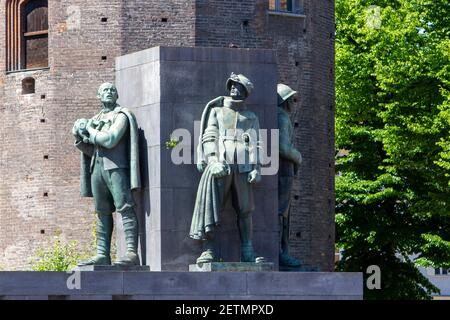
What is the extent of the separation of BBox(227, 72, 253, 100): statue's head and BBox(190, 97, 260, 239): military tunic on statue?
0.15 meters

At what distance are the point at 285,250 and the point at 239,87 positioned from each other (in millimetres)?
3034

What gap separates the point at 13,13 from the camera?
48.8 m

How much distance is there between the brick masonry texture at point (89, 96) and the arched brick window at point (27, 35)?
28cm

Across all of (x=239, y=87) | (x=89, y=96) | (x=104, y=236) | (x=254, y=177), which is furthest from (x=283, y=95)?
(x=89, y=96)

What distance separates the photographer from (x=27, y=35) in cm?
4866

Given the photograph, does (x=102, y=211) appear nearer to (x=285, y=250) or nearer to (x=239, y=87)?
(x=239, y=87)

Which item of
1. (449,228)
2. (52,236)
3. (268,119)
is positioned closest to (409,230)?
(449,228)

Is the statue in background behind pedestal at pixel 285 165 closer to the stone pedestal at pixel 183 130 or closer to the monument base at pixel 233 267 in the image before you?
the stone pedestal at pixel 183 130

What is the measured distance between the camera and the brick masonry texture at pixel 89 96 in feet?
152

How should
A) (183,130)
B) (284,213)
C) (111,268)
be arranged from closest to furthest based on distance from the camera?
(111,268) < (183,130) < (284,213)

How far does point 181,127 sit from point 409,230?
24866mm

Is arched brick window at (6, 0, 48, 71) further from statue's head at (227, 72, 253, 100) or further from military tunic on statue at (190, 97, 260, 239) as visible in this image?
military tunic on statue at (190, 97, 260, 239)

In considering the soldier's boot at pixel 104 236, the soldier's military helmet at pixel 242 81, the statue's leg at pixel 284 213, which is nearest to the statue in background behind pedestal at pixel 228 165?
the soldier's military helmet at pixel 242 81

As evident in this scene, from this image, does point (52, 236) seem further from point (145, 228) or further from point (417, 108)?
point (145, 228)
